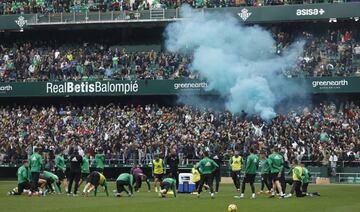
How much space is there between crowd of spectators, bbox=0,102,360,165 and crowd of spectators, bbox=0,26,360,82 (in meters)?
2.25

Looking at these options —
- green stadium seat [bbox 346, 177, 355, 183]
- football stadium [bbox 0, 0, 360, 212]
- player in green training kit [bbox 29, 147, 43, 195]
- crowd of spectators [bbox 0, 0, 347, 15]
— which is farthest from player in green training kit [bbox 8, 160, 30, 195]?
crowd of spectators [bbox 0, 0, 347, 15]

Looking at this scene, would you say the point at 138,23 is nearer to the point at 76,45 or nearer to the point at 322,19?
the point at 76,45

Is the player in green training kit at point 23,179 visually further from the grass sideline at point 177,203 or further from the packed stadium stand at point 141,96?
the packed stadium stand at point 141,96

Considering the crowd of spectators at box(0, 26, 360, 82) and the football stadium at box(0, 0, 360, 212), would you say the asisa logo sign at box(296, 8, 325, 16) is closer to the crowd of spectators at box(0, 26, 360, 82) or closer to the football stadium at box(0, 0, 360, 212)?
the football stadium at box(0, 0, 360, 212)

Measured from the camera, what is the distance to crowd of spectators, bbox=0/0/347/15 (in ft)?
187

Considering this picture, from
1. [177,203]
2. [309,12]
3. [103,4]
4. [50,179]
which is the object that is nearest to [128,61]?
[103,4]

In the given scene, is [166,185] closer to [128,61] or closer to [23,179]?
[23,179]

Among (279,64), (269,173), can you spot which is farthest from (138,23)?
(269,173)

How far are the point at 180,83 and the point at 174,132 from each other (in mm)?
5652

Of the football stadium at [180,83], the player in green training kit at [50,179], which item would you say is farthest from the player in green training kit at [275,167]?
the football stadium at [180,83]

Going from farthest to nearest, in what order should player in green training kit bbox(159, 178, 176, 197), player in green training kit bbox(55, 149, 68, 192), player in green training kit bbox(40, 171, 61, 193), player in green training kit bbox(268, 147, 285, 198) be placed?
player in green training kit bbox(55, 149, 68, 192) < player in green training kit bbox(40, 171, 61, 193) < player in green training kit bbox(159, 178, 176, 197) < player in green training kit bbox(268, 147, 285, 198)

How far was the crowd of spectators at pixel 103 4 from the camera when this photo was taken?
5709 centimetres

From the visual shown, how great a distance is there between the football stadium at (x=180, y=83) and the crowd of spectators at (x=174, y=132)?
3.8 inches

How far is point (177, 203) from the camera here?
29406mm
